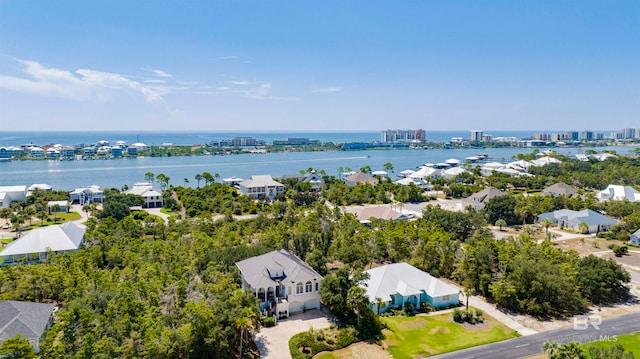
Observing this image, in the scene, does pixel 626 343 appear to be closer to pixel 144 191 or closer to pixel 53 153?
pixel 144 191

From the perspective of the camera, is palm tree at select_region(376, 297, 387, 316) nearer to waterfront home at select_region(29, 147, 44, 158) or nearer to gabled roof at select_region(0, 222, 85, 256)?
gabled roof at select_region(0, 222, 85, 256)

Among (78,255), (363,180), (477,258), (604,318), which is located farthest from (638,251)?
(78,255)

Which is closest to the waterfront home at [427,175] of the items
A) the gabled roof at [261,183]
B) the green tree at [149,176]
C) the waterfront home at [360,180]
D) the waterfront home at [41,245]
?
the waterfront home at [360,180]

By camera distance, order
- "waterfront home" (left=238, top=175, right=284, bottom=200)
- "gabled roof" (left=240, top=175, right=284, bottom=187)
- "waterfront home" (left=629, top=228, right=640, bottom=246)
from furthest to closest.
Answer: "gabled roof" (left=240, top=175, right=284, bottom=187), "waterfront home" (left=238, top=175, right=284, bottom=200), "waterfront home" (left=629, top=228, right=640, bottom=246)

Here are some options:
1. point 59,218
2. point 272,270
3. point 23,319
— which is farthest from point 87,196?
point 272,270

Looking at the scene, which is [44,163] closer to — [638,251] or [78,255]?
[78,255]

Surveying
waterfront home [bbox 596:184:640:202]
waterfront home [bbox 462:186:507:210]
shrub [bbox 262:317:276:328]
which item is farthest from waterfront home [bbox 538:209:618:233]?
shrub [bbox 262:317:276:328]
